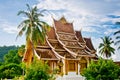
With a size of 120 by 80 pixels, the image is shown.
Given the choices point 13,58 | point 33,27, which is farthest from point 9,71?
point 13,58

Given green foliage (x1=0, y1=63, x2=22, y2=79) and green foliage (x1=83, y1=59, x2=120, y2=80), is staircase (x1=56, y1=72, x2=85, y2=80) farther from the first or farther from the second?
green foliage (x1=83, y1=59, x2=120, y2=80)

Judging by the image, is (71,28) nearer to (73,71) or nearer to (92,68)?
(73,71)

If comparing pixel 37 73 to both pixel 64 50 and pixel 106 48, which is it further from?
pixel 106 48

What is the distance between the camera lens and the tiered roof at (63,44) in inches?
1570

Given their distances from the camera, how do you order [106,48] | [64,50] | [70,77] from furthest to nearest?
[106,48] → [64,50] → [70,77]

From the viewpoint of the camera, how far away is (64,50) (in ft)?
137

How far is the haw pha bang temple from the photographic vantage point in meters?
39.6

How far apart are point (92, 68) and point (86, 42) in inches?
751

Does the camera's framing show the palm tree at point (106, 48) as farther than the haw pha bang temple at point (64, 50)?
Yes

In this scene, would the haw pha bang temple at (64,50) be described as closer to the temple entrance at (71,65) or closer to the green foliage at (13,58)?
the temple entrance at (71,65)

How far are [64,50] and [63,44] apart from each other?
35.2 inches

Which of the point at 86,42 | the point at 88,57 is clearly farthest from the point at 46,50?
the point at 86,42

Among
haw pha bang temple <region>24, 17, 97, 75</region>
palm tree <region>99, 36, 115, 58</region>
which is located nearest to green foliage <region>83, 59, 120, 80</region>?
haw pha bang temple <region>24, 17, 97, 75</region>

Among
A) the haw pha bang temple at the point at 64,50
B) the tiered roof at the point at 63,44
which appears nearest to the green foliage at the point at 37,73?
the haw pha bang temple at the point at 64,50
